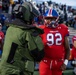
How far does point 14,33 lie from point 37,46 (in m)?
0.25

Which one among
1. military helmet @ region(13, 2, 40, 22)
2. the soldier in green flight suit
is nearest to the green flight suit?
the soldier in green flight suit

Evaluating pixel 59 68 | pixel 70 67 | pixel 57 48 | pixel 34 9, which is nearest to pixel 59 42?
pixel 57 48

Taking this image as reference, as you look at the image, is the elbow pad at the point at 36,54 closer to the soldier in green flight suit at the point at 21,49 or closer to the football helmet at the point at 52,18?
the soldier in green flight suit at the point at 21,49

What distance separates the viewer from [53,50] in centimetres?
353

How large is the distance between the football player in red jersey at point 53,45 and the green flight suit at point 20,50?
91 centimetres

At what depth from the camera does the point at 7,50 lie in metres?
2.66

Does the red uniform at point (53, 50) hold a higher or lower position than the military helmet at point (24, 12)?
lower

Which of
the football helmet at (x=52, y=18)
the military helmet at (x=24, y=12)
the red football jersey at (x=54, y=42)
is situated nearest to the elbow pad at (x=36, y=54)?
the military helmet at (x=24, y=12)

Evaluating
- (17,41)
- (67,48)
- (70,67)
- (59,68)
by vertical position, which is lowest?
(70,67)

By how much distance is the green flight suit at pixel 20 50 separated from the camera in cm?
261

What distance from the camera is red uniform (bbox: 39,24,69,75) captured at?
3545 millimetres

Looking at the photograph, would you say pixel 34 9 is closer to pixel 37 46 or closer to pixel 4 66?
pixel 37 46

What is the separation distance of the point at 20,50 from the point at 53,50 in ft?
3.24

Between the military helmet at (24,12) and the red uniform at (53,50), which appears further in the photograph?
the red uniform at (53,50)
